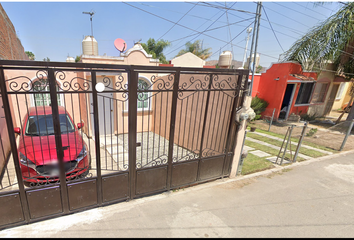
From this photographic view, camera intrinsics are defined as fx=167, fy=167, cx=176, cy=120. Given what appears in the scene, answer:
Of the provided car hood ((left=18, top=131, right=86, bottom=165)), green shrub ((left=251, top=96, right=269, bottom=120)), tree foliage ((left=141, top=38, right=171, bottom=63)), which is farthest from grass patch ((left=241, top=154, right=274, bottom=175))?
tree foliage ((left=141, top=38, right=171, bottom=63))

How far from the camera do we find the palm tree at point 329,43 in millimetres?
8586

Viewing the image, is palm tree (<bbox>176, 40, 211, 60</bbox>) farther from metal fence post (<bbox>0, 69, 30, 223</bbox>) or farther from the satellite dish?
metal fence post (<bbox>0, 69, 30, 223</bbox>)

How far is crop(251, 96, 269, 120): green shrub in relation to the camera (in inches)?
452

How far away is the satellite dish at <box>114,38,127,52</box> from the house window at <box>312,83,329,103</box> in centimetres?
1384

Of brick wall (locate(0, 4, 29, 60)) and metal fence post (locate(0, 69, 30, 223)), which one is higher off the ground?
brick wall (locate(0, 4, 29, 60))

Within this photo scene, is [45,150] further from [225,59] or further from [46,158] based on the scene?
[225,59]

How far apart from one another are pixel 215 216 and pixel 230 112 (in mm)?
2338

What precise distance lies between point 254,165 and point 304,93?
34.5 feet

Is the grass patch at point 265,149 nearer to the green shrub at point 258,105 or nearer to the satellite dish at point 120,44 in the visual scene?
the green shrub at point 258,105

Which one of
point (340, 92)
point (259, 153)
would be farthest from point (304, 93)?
point (259, 153)

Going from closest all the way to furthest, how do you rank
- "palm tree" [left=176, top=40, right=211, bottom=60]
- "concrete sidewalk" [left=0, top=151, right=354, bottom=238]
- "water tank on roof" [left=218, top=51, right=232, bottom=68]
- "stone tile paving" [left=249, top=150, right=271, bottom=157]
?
"concrete sidewalk" [left=0, top=151, right=354, bottom=238], "stone tile paving" [left=249, top=150, right=271, bottom=157], "water tank on roof" [left=218, top=51, right=232, bottom=68], "palm tree" [left=176, top=40, right=211, bottom=60]

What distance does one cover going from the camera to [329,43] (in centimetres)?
875

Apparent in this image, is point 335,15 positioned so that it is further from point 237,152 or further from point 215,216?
point 215,216

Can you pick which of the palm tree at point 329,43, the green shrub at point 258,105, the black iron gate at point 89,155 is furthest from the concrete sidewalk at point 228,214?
the palm tree at point 329,43
